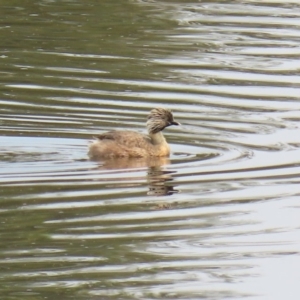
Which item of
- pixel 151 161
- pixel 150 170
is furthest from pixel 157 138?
pixel 150 170

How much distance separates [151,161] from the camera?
13875 mm

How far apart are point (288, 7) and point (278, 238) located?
12552 mm

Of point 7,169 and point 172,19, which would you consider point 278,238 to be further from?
point 172,19

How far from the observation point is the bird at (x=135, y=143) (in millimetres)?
13688

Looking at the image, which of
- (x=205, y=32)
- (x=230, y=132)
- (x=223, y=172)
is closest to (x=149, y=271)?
(x=223, y=172)

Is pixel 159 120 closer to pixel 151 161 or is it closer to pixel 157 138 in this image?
pixel 157 138

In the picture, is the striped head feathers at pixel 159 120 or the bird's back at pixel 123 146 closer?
the bird's back at pixel 123 146

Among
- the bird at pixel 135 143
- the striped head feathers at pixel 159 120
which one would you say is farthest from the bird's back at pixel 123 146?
the striped head feathers at pixel 159 120

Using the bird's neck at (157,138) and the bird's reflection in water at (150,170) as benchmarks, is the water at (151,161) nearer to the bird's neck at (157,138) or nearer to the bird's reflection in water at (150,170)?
the bird's reflection in water at (150,170)

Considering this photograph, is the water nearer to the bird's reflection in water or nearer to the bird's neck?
the bird's reflection in water

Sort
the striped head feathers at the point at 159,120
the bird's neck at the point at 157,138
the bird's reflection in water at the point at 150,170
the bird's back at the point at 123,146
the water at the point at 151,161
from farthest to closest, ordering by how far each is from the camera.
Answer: the striped head feathers at the point at 159,120
the bird's neck at the point at 157,138
the bird's back at the point at 123,146
the bird's reflection in water at the point at 150,170
the water at the point at 151,161

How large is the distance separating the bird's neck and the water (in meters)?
0.23

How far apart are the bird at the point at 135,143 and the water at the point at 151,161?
0.13 m

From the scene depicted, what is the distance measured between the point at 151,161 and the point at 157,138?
43 centimetres
